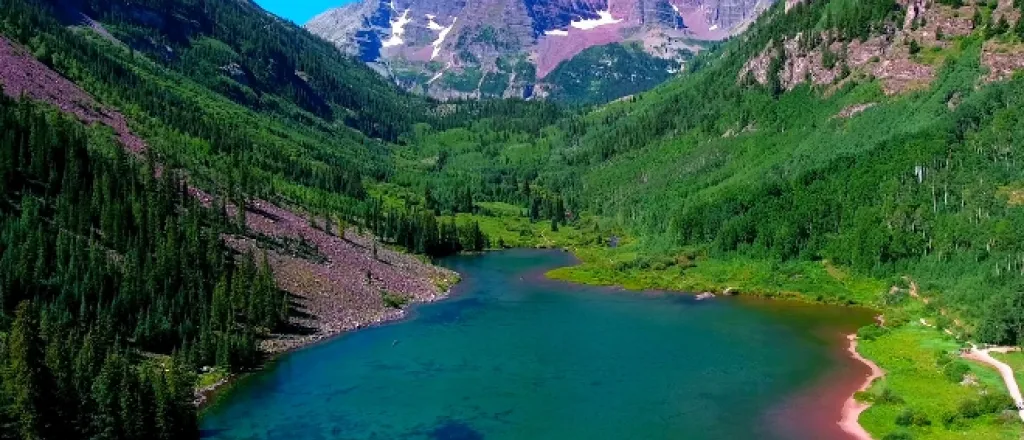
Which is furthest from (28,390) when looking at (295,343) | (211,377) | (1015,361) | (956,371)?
(1015,361)

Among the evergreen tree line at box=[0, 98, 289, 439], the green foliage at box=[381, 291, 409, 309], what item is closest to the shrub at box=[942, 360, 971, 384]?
the evergreen tree line at box=[0, 98, 289, 439]

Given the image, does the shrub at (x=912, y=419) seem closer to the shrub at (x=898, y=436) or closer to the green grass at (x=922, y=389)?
the green grass at (x=922, y=389)

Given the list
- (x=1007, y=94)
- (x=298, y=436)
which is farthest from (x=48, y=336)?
(x=1007, y=94)

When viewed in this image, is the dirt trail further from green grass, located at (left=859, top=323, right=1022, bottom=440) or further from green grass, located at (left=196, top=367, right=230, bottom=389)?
green grass, located at (left=196, top=367, right=230, bottom=389)

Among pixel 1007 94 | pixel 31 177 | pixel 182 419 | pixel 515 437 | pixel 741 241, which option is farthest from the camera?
pixel 741 241

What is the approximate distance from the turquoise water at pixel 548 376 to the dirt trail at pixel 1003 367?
16.8 m

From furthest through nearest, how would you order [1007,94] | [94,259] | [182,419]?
[1007,94] < [94,259] < [182,419]

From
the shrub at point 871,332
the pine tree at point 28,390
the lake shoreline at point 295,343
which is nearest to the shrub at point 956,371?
the shrub at point 871,332

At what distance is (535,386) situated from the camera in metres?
100

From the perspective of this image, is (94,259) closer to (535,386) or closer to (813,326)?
(535,386)

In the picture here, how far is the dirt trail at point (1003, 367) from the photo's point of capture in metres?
87.4

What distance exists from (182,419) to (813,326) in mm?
93440

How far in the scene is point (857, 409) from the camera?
8988 centimetres

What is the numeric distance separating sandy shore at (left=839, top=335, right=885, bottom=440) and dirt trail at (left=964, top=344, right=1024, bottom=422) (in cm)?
1214
